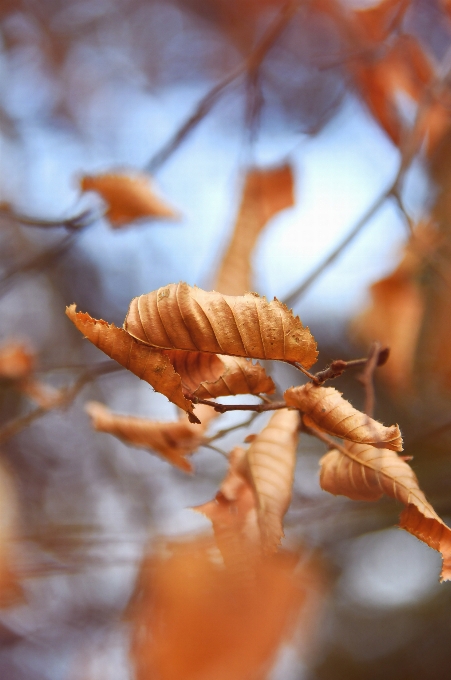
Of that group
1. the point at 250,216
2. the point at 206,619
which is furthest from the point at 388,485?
the point at 206,619

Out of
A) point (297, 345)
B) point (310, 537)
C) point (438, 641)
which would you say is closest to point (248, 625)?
point (310, 537)

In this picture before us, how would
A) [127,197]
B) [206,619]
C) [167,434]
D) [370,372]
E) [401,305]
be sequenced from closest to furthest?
[370,372] → [167,434] → [127,197] → [206,619] → [401,305]

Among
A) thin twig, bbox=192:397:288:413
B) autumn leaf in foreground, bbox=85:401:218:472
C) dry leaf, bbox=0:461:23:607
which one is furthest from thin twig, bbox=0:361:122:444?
dry leaf, bbox=0:461:23:607

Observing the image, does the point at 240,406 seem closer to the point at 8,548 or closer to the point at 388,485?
the point at 388,485

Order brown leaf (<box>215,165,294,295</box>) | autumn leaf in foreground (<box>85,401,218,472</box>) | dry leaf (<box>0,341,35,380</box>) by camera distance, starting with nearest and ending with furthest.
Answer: autumn leaf in foreground (<box>85,401,218,472</box>) → brown leaf (<box>215,165,294,295</box>) → dry leaf (<box>0,341,35,380</box>)

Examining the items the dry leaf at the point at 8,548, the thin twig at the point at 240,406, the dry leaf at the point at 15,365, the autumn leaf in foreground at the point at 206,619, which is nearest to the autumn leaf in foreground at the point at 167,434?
the thin twig at the point at 240,406

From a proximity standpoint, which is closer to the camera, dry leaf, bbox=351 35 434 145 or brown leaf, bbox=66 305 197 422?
brown leaf, bbox=66 305 197 422

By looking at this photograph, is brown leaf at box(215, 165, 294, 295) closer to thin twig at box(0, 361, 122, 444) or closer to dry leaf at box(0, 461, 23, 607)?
thin twig at box(0, 361, 122, 444)
